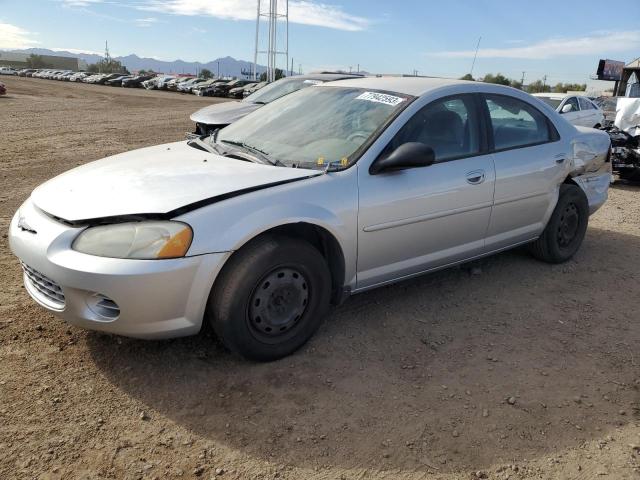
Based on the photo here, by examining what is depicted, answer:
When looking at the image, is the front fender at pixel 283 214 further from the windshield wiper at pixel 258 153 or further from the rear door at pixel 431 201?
the windshield wiper at pixel 258 153

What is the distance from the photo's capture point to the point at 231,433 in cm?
248

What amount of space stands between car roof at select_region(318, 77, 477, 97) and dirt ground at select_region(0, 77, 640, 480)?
1504mm

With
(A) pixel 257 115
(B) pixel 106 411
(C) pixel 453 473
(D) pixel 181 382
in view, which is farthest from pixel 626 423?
(A) pixel 257 115

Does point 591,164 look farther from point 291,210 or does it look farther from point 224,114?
point 224,114

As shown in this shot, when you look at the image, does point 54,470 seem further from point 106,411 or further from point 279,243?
point 279,243

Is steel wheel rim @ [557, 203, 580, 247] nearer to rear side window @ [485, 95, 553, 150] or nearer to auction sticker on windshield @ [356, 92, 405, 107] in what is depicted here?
rear side window @ [485, 95, 553, 150]

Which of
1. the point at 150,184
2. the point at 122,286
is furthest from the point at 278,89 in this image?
the point at 122,286

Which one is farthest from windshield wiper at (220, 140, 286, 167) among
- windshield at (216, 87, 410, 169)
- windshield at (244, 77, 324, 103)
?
windshield at (244, 77, 324, 103)

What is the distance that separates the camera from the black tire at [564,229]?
4.75m

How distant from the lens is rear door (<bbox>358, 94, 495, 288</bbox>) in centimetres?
331

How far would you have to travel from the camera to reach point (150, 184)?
297 centimetres

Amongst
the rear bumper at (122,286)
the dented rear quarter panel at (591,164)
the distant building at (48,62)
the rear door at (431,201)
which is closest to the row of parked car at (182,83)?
the dented rear quarter panel at (591,164)

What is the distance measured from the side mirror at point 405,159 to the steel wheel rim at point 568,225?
2.17 metres

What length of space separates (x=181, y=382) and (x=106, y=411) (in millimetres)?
399
